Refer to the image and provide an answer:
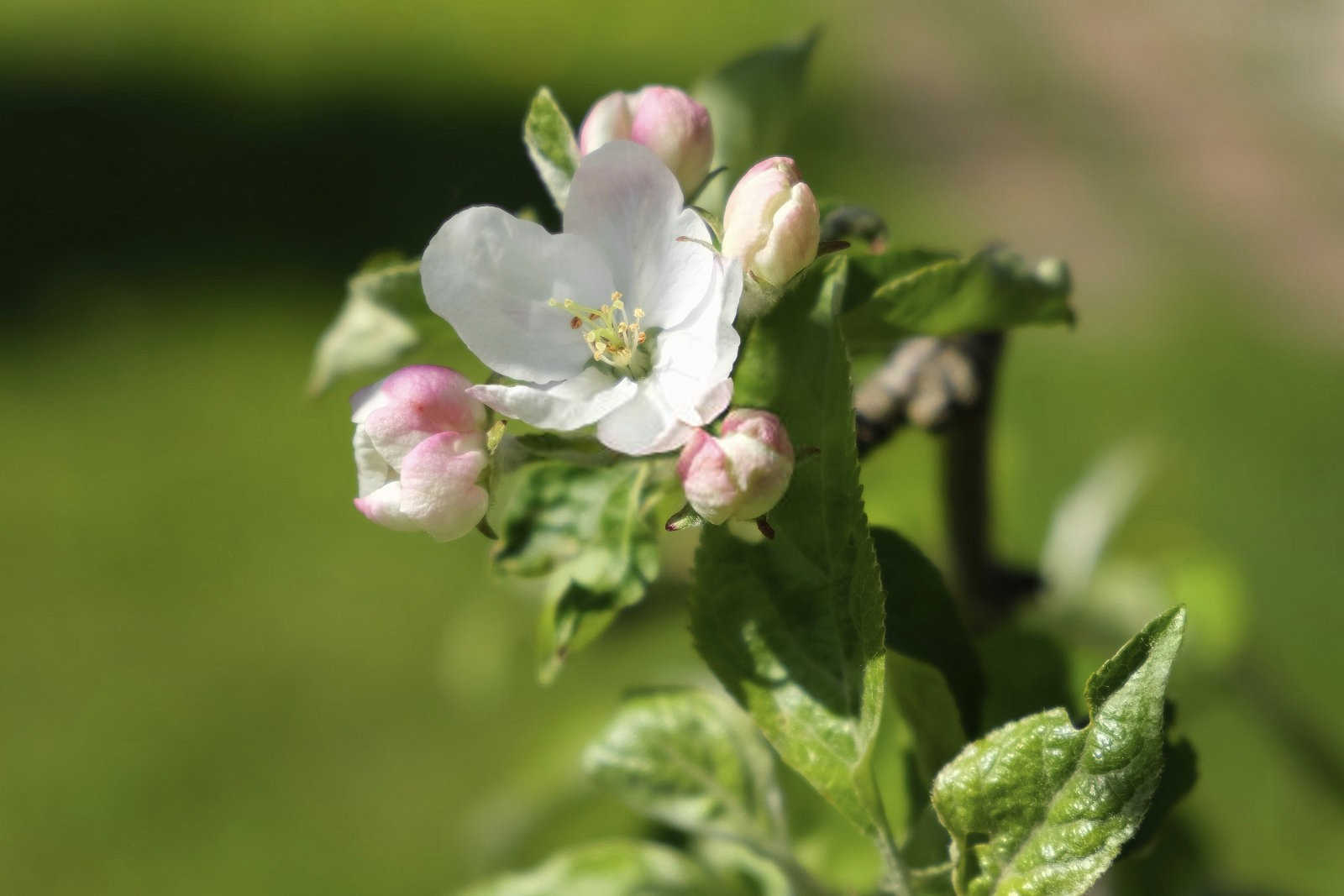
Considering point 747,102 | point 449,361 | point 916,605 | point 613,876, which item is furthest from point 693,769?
point 449,361

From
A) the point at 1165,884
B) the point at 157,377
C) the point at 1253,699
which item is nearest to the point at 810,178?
the point at 157,377

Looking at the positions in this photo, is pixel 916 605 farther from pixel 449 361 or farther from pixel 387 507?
pixel 449 361

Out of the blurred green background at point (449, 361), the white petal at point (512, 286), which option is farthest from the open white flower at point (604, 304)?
the blurred green background at point (449, 361)

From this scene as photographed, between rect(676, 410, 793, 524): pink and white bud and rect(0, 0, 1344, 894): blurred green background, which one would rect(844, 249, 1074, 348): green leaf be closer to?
rect(676, 410, 793, 524): pink and white bud

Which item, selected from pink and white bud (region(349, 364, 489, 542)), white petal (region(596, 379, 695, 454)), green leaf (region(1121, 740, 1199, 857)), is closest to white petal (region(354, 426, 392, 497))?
pink and white bud (region(349, 364, 489, 542))

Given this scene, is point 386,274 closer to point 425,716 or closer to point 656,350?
point 656,350

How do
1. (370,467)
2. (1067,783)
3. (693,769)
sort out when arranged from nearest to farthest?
(1067,783) < (370,467) < (693,769)
